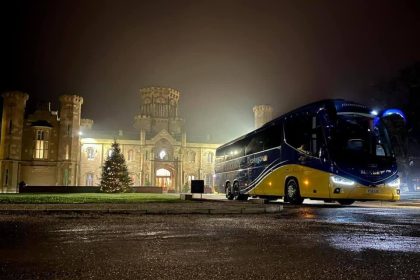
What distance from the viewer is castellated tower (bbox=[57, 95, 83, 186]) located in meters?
47.7

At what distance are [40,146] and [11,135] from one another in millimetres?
3539

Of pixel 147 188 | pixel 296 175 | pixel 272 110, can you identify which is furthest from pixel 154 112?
pixel 296 175

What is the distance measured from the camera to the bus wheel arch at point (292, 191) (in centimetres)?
1703

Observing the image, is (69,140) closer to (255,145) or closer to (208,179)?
(208,179)

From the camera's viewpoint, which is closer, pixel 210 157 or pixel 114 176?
pixel 114 176

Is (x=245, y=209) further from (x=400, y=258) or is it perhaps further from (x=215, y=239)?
(x=400, y=258)

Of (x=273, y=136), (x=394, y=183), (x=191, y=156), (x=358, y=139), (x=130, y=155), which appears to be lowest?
(x=394, y=183)

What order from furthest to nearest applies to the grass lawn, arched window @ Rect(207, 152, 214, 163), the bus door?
arched window @ Rect(207, 152, 214, 163) → the grass lawn → the bus door

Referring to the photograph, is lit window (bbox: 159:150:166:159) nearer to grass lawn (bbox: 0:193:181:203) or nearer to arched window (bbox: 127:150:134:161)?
arched window (bbox: 127:150:134:161)

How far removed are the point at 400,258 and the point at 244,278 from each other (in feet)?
8.27

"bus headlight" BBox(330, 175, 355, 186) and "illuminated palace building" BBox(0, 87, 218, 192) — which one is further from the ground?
"illuminated palace building" BBox(0, 87, 218, 192)

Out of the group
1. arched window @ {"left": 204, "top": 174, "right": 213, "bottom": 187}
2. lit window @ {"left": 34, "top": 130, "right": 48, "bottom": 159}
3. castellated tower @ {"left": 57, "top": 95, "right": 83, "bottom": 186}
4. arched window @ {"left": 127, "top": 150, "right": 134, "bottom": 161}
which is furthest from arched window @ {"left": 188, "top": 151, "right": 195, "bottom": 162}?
Result: lit window @ {"left": 34, "top": 130, "right": 48, "bottom": 159}

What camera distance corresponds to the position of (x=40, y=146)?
4841cm

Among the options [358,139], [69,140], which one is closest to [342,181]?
[358,139]
